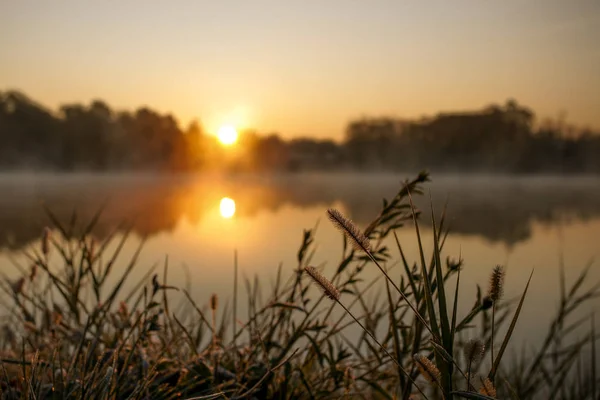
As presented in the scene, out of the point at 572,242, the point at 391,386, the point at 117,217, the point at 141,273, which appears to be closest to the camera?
the point at 391,386

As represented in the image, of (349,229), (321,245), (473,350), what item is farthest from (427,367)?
(321,245)

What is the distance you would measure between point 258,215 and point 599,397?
1291 cm

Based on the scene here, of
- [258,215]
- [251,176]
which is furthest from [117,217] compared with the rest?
[251,176]

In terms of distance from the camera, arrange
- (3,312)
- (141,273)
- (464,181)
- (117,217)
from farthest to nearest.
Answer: (464,181), (117,217), (141,273), (3,312)

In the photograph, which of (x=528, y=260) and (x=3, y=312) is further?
(x=528, y=260)

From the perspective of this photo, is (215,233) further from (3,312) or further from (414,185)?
(414,185)

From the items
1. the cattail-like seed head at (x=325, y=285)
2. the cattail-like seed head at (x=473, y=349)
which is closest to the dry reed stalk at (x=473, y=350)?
the cattail-like seed head at (x=473, y=349)

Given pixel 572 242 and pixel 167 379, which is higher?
pixel 167 379

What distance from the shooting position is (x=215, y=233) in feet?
35.6

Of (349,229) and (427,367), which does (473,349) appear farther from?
(349,229)

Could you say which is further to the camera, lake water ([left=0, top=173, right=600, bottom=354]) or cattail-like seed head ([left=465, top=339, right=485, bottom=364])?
lake water ([left=0, top=173, right=600, bottom=354])

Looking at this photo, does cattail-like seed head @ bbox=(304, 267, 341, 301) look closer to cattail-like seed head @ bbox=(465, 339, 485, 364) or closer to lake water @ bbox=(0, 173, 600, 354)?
cattail-like seed head @ bbox=(465, 339, 485, 364)

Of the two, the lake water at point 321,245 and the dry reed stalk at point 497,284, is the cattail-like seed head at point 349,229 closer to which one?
the dry reed stalk at point 497,284

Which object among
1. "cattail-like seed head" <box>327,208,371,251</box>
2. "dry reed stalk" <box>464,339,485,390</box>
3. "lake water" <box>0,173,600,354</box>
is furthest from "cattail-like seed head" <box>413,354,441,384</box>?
"lake water" <box>0,173,600,354</box>
